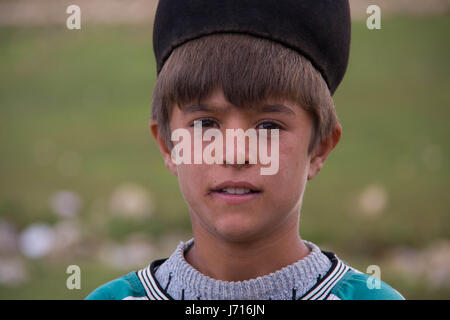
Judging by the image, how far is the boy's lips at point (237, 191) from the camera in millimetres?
1398

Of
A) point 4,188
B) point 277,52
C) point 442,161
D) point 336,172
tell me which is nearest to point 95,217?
point 4,188

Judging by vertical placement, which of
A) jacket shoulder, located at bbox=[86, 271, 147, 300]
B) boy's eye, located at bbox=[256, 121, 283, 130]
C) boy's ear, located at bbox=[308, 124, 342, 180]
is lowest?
jacket shoulder, located at bbox=[86, 271, 147, 300]

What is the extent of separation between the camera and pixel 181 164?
151cm

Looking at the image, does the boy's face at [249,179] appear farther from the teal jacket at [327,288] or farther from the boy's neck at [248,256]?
the teal jacket at [327,288]

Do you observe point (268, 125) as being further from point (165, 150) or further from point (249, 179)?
point (165, 150)

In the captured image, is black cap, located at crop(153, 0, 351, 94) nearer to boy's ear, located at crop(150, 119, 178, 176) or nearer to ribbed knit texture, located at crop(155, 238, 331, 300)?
boy's ear, located at crop(150, 119, 178, 176)

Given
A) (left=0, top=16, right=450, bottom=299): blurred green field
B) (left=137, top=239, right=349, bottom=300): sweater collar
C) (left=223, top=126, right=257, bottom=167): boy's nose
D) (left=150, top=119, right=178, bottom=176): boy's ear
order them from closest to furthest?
(left=223, top=126, right=257, bottom=167): boy's nose → (left=137, top=239, right=349, bottom=300): sweater collar → (left=150, top=119, right=178, bottom=176): boy's ear → (left=0, top=16, right=450, bottom=299): blurred green field

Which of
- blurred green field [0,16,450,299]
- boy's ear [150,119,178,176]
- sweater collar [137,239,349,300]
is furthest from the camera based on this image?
blurred green field [0,16,450,299]

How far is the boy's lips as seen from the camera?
1.40 meters

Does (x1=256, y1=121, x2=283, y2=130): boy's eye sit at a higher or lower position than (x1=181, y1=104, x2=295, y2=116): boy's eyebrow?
lower

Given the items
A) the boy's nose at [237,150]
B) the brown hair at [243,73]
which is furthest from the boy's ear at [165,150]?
the boy's nose at [237,150]

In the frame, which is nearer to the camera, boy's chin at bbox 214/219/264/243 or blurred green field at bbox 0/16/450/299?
boy's chin at bbox 214/219/264/243

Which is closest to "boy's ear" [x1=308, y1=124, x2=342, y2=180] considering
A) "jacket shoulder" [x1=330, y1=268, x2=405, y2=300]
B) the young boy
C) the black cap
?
the young boy

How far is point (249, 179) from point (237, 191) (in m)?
0.04
